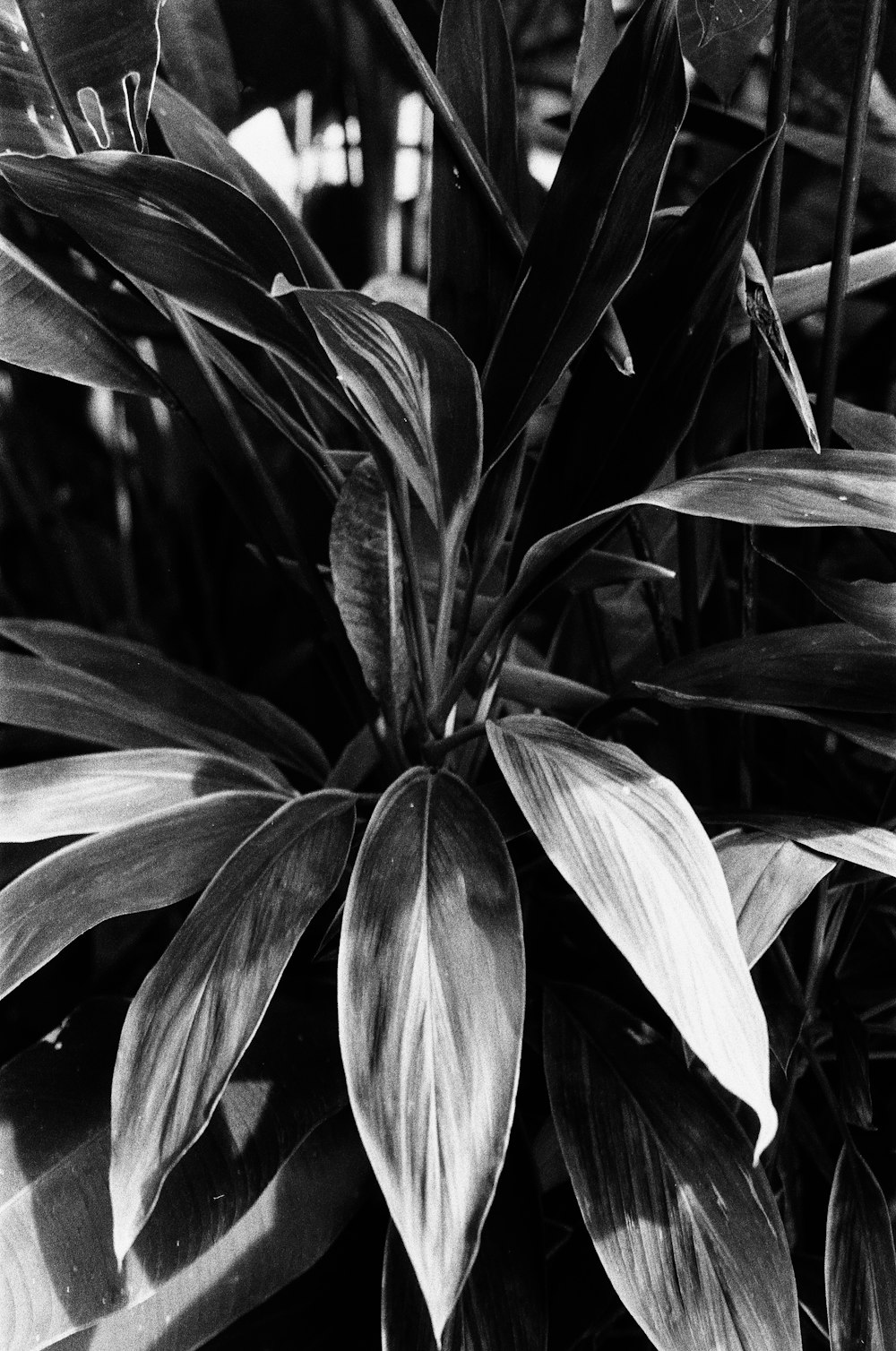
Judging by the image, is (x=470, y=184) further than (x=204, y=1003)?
Yes

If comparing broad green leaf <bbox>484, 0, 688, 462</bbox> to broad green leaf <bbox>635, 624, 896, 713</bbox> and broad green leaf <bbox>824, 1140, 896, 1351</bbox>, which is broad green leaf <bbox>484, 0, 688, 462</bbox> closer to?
broad green leaf <bbox>635, 624, 896, 713</bbox>

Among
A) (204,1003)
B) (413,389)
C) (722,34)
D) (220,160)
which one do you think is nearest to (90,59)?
(220,160)

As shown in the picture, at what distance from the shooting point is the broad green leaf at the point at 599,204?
0.44m

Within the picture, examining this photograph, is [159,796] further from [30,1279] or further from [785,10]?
[785,10]

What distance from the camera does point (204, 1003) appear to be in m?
0.41

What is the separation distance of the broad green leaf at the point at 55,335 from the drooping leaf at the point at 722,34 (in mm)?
358

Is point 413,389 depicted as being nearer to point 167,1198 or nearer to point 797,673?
point 797,673

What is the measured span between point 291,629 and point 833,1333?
79 cm

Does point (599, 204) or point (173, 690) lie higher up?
point (599, 204)

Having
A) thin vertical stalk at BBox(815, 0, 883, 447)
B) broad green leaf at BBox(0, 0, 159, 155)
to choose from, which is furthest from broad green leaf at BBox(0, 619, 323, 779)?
thin vertical stalk at BBox(815, 0, 883, 447)

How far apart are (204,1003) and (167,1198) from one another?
109 millimetres

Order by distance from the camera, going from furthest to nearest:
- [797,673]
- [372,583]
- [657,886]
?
[372,583] < [797,673] < [657,886]

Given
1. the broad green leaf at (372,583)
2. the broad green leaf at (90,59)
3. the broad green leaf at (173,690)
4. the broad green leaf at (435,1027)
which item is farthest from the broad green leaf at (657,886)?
the broad green leaf at (90,59)

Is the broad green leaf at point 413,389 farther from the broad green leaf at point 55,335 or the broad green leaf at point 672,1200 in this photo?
the broad green leaf at point 672,1200
